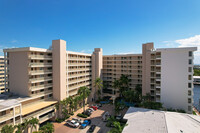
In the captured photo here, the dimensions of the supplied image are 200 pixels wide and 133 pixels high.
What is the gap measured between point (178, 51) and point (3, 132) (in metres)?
49.0

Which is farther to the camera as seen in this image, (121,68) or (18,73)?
(121,68)

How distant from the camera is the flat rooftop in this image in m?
21.3

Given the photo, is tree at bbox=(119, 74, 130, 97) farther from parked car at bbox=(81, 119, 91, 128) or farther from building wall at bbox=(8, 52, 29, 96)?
building wall at bbox=(8, 52, 29, 96)

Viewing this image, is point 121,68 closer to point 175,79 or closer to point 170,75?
point 170,75

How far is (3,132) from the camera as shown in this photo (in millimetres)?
21234

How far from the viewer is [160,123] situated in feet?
77.1

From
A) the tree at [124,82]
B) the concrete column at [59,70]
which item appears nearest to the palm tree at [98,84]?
the tree at [124,82]

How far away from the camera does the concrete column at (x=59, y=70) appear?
36.9m

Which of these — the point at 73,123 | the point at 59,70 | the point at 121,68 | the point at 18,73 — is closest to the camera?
the point at 73,123

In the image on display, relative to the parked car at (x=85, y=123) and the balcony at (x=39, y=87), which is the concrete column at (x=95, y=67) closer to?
the parked car at (x=85, y=123)

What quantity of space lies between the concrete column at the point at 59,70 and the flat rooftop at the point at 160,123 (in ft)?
72.9

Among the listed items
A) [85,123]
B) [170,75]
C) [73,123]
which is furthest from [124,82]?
[73,123]

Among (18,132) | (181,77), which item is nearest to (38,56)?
(18,132)

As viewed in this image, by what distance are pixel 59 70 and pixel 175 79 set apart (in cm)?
3776
